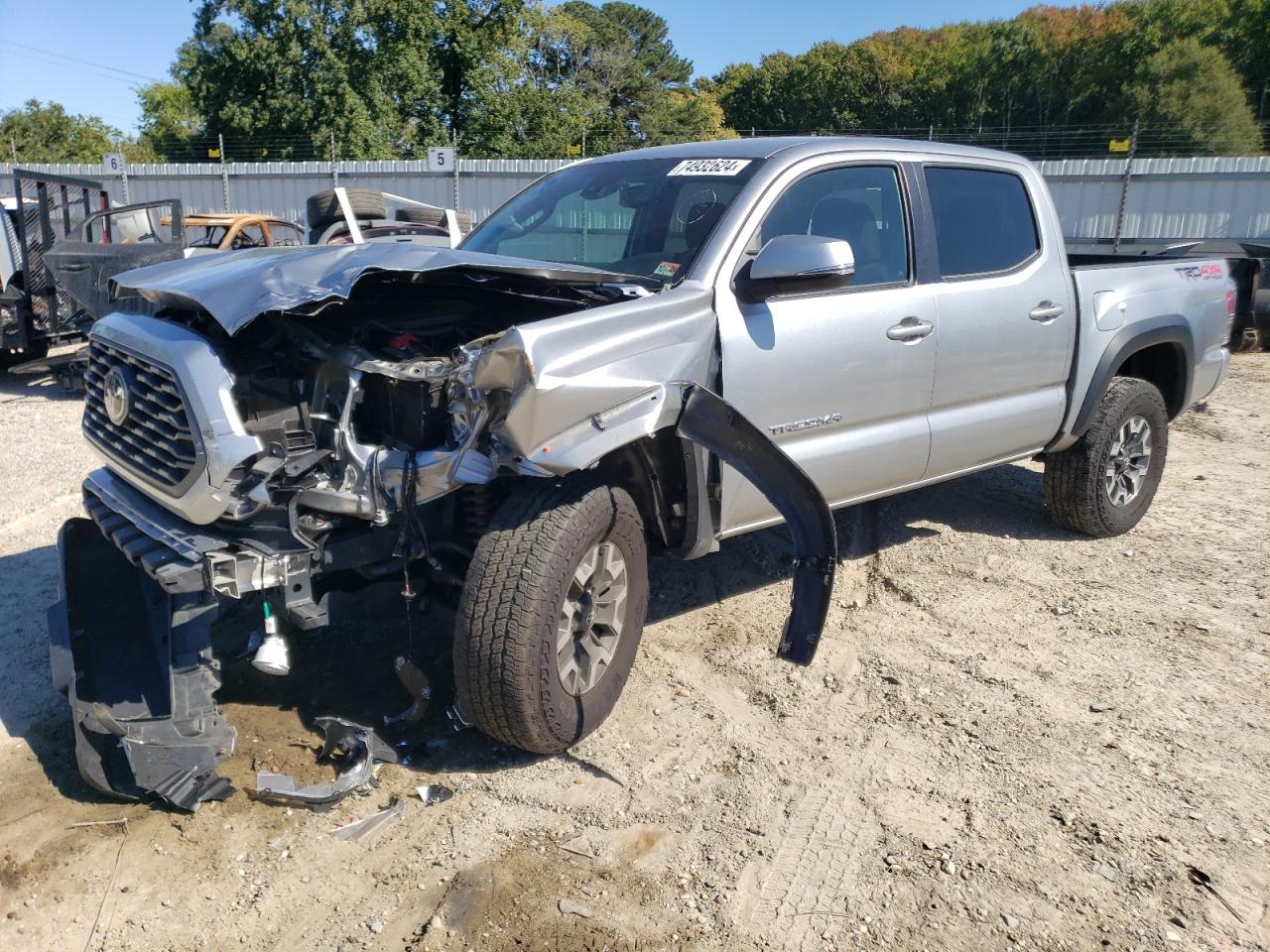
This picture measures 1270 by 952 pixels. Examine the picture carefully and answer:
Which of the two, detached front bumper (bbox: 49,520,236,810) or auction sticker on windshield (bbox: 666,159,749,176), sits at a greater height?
auction sticker on windshield (bbox: 666,159,749,176)

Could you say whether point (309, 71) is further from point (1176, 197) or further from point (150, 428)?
point (150, 428)

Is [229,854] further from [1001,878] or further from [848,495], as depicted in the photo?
[848,495]

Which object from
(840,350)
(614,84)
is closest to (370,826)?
(840,350)

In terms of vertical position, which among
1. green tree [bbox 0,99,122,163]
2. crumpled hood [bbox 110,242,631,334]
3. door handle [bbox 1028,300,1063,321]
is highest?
green tree [bbox 0,99,122,163]

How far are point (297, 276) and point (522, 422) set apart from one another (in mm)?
915

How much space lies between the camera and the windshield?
13.0ft

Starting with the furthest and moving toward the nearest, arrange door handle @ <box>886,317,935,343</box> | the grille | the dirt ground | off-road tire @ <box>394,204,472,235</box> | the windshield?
off-road tire @ <box>394,204,472,235</box>, door handle @ <box>886,317,935,343</box>, the windshield, the grille, the dirt ground

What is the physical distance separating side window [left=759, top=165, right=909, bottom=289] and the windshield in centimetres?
23

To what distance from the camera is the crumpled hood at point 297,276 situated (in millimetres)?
3113

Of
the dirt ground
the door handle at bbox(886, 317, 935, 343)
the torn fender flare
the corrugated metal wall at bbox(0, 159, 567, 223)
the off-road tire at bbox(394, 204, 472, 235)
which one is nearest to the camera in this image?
the dirt ground

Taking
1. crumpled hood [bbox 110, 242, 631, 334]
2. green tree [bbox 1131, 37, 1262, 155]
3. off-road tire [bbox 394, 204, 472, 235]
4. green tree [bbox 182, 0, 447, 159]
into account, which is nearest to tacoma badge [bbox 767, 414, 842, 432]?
crumpled hood [bbox 110, 242, 631, 334]

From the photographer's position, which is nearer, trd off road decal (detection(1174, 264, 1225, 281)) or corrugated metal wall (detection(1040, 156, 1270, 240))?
trd off road decal (detection(1174, 264, 1225, 281))

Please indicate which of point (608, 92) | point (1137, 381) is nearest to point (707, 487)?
point (1137, 381)

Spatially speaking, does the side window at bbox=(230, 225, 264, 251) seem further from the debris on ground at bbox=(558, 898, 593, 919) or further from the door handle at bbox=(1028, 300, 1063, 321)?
the debris on ground at bbox=(558, 898, 593, 919)
